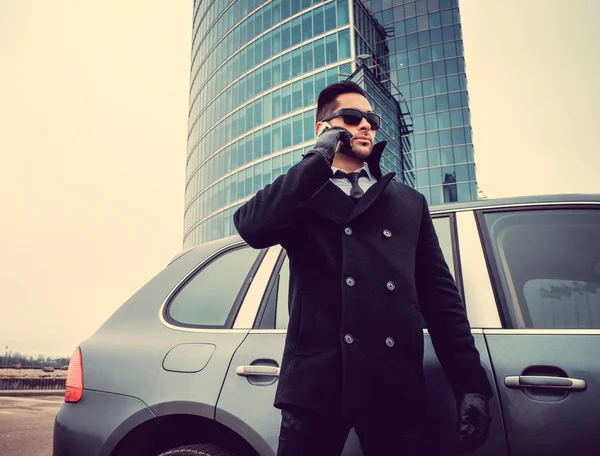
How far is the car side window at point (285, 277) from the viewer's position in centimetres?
182

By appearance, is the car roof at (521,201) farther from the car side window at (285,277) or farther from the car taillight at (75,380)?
the car taillight at (75,380)

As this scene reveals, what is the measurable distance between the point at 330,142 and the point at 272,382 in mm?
846

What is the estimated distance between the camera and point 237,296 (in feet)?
6.46

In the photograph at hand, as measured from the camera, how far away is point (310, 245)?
1421mm

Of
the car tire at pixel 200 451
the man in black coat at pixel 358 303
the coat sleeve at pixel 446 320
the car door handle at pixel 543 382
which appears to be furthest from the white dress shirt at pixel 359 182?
the car tire at pixel 200 451

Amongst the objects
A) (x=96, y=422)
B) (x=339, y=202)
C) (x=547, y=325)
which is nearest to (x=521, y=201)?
(x=547, y=325)

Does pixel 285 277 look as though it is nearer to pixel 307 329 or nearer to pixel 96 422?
pixel 307 329

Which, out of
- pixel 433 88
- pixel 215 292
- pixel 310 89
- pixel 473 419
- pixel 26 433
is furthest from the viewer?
pixel 433 88

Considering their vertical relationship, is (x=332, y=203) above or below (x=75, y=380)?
above

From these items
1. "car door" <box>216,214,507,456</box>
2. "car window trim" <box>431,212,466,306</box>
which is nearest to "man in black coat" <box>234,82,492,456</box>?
"car door" <box>216,214,507,456</box>

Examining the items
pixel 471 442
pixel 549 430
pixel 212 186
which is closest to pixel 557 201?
pixel 549 430

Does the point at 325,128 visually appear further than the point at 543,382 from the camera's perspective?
Yes

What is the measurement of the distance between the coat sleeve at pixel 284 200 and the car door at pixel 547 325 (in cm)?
76

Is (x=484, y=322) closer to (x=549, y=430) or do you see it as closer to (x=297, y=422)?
(x=549, y=430)
